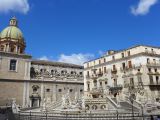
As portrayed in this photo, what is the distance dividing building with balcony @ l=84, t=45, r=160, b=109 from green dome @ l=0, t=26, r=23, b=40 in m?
17.5

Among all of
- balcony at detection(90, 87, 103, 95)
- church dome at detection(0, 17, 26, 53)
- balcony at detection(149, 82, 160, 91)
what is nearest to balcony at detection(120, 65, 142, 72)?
balcony at detection(149, 82, 160, 91)

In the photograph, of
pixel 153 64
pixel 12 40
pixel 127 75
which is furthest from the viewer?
pixel 12 40

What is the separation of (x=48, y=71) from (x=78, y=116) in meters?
32.5

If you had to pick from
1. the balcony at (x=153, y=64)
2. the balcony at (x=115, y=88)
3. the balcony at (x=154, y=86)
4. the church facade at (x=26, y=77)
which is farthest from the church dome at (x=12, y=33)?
the balcony at (x=154, y=86)

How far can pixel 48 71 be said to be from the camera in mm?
53062

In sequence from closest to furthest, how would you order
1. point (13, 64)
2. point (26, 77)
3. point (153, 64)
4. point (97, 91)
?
point (153, 64)
point (97, 91)
point (13, 64)
point (26, 77)

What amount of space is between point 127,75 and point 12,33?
82.4ft

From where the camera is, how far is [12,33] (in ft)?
162

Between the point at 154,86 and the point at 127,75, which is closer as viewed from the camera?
the point at 154,86

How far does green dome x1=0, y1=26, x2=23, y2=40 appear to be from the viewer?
4878 cm

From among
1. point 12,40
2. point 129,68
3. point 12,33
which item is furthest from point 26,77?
point 129,68

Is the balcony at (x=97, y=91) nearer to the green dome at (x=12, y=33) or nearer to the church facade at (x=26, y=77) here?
the church facade at (x=26, y=77)

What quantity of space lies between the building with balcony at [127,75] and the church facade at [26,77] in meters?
6.69

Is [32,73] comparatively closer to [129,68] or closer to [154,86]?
[129,68]
